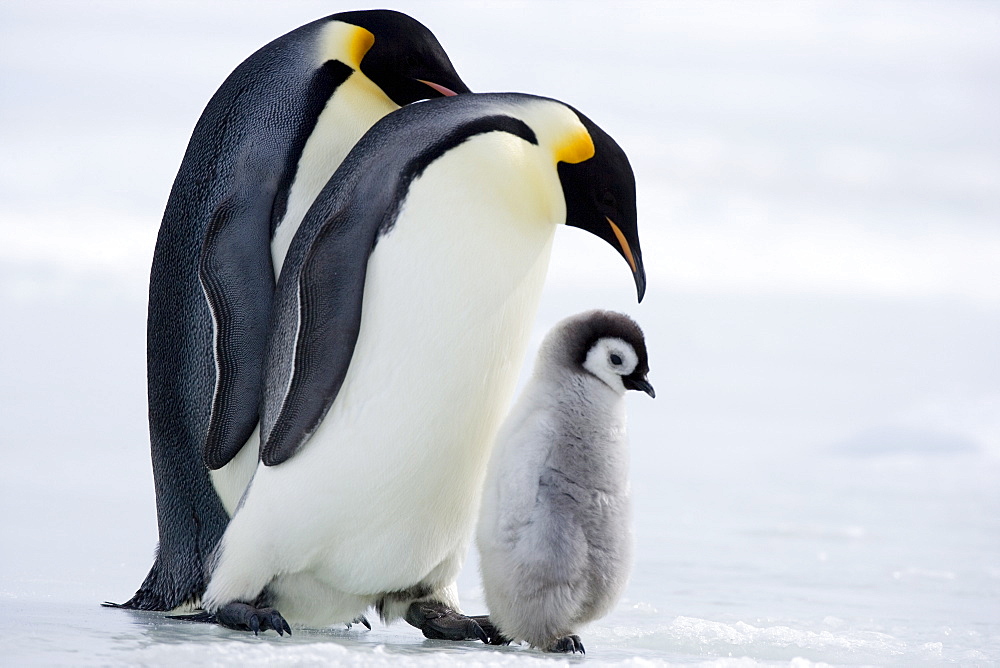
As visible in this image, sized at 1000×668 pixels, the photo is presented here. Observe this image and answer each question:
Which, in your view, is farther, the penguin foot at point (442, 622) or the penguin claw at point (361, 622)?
the penguin claw at point (361, 622)

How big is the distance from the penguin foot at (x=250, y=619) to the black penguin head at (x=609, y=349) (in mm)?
737

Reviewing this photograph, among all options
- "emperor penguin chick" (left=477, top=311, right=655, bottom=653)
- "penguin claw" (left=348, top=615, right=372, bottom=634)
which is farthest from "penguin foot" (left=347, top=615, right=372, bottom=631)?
"emperor penguin chick" (left=477, top=311, right=655, bottom=653)

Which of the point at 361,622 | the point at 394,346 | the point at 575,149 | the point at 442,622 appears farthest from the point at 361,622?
the point at 575,149

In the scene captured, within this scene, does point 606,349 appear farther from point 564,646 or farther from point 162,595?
point 162,595

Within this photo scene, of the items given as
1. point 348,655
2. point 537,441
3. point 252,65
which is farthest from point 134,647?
Answer: point 252,65

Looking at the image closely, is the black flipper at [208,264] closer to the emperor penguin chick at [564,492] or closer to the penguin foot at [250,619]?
the penguin foot at [250,619]

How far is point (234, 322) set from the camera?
250cm

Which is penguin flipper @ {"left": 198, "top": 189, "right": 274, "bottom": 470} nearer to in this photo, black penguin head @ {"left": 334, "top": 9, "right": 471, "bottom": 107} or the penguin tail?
the penguin tail

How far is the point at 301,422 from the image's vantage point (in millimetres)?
2328

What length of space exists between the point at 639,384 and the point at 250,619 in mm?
866

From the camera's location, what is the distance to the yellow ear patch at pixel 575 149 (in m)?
2.44

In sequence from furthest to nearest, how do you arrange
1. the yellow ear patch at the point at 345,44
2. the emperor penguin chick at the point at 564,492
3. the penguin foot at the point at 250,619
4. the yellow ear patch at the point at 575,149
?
the yellow ear patch at the point at 345,44 < the yellow ear patch at the point at 575,149 < the penguin foot at the point at 250,619 < the emperor penguin chick at the point at 564,492

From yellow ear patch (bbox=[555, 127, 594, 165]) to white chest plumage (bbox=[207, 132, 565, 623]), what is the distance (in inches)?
2.2

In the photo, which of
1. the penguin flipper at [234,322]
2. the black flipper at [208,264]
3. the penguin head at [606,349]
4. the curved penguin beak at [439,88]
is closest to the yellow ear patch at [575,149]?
the penguin head at [606,349]
